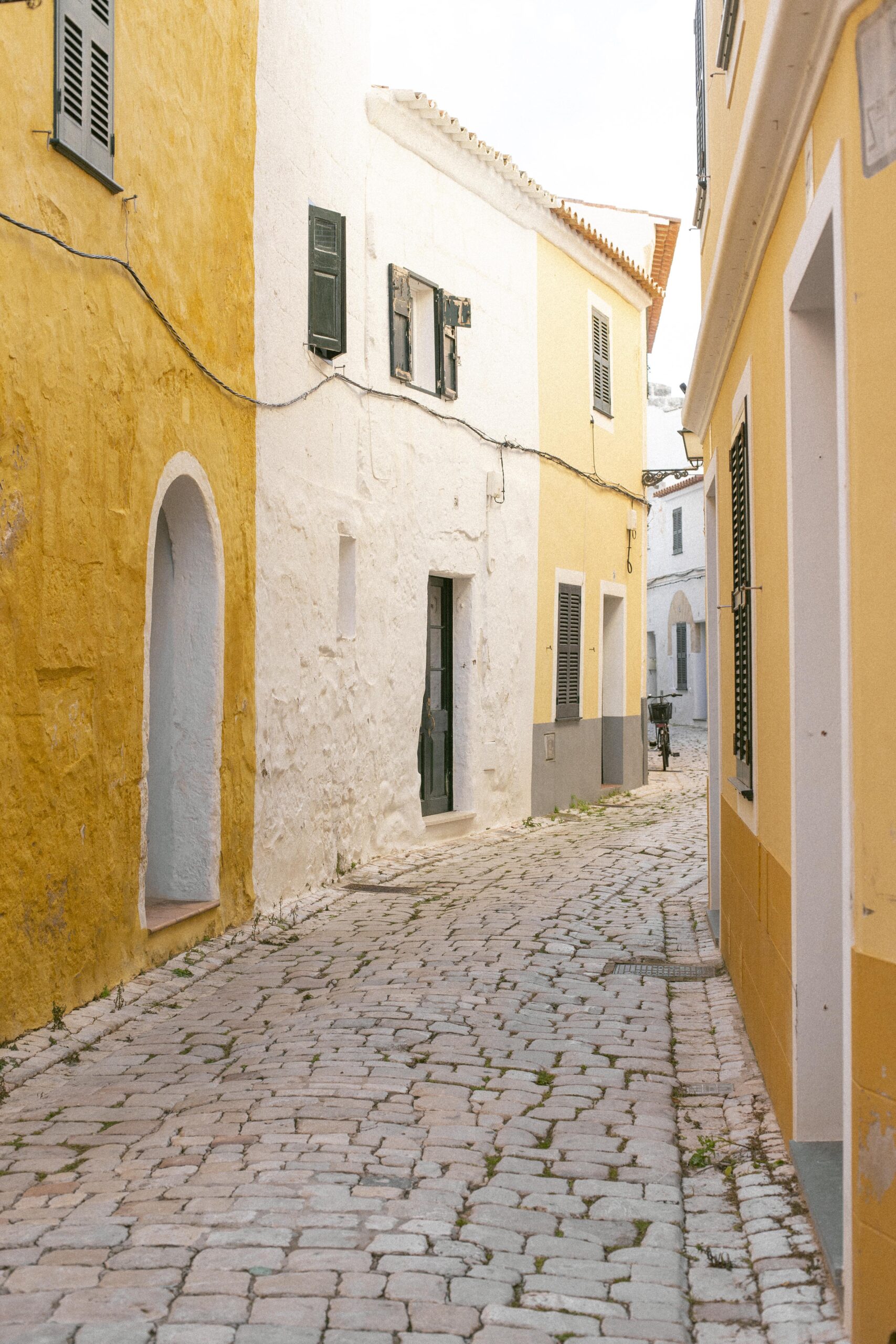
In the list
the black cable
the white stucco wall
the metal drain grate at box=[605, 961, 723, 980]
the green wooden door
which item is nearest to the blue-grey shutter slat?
the black cable

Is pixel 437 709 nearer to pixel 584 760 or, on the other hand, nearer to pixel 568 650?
pixel 568 650

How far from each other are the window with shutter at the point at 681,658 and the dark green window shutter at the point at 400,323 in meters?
24.4

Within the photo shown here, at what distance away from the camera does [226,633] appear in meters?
8.26

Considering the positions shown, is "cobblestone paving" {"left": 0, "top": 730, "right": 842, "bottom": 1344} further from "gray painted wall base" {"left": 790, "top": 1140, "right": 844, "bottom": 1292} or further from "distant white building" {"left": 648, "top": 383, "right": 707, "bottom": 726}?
"distant white building" {"left": 648, "top": 383, "right": 707, "bottom": 726}

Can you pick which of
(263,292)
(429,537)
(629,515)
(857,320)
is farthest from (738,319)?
(629,515)

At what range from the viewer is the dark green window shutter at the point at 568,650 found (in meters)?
15.5

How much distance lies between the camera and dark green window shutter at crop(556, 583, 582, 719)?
1554 cm

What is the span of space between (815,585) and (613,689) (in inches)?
546

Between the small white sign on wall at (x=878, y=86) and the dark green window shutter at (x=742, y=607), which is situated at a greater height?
the small white sign on wall at (x=878, y=86)

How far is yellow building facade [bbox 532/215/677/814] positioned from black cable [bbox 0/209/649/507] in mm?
73

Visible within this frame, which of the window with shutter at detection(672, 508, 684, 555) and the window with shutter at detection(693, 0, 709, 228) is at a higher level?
the window with shutter at detection(672, 508, 684, 555)

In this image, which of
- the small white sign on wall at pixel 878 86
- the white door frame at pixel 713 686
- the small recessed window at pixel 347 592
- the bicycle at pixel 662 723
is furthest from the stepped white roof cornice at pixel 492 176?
the small white sign on wall at pixel 878 86

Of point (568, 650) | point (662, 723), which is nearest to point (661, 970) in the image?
point (568, 650)

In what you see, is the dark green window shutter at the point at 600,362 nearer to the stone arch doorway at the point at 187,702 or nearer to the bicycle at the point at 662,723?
the bicycle at the point at 662,723
